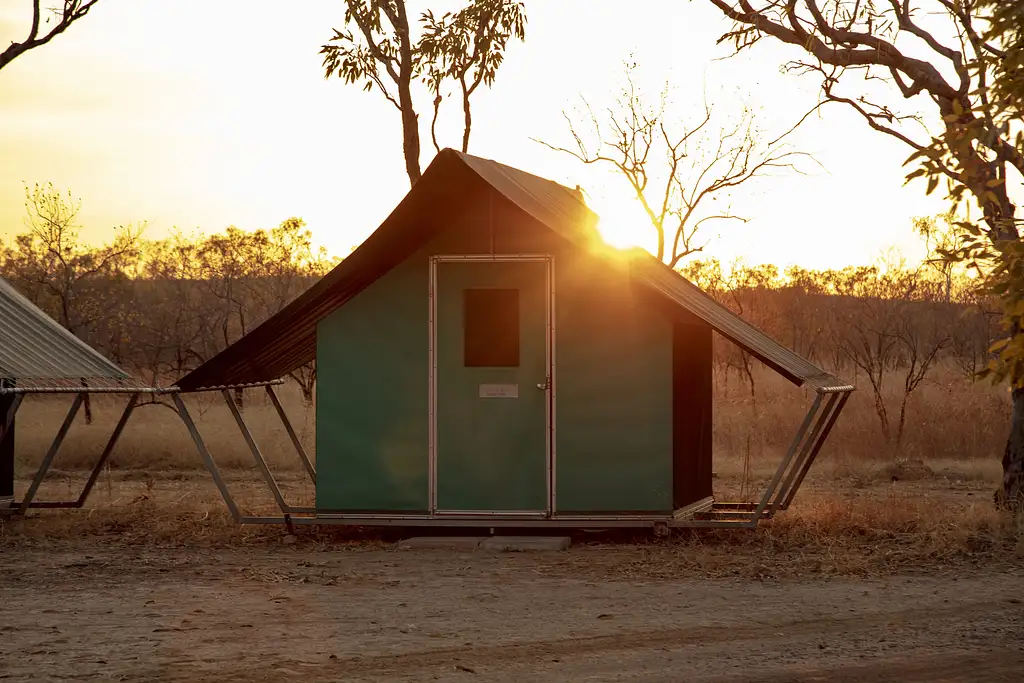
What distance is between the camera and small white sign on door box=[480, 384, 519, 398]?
34.7 ft

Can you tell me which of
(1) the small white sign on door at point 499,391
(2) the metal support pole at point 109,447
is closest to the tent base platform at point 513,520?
(1) the small white sign on door at point 499,391

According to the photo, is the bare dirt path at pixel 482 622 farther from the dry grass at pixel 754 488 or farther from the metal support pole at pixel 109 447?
the metal support pole at pixel 109 447

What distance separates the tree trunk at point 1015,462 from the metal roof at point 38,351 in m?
8.36

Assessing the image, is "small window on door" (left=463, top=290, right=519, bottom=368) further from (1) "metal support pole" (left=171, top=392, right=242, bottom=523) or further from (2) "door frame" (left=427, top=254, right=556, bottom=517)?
(1) "metal support pole" (left=171, top=392, right=242, bottom=523)

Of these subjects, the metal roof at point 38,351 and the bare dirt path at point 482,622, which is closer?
the bare dirt path at point 482,622

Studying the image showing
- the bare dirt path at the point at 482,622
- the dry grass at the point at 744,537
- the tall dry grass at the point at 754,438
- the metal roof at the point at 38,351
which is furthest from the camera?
the tall dry grass at the point at 754,438

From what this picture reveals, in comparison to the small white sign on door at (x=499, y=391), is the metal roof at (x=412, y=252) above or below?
above

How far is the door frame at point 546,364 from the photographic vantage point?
1049 cm

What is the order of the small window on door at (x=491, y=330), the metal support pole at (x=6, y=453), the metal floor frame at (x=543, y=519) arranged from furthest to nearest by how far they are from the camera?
the metal support pole at (x=6, y=453), the small window on door at (x=491, y=330), the metal floor frame at (x=543, y=519)

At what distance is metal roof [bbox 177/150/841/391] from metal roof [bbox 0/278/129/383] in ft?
6.01

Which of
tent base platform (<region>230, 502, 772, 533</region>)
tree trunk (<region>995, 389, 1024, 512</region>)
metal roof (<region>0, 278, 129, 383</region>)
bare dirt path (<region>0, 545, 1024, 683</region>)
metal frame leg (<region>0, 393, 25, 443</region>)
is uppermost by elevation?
metal roof (<region>0, 278, 129, 383</region>)

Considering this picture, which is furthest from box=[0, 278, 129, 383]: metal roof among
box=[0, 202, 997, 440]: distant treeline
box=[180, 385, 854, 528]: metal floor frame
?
box=[0, 202, 997, 440]: distant treeline

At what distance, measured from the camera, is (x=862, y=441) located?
59.1 ft

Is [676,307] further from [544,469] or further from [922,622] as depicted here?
[922,622]
